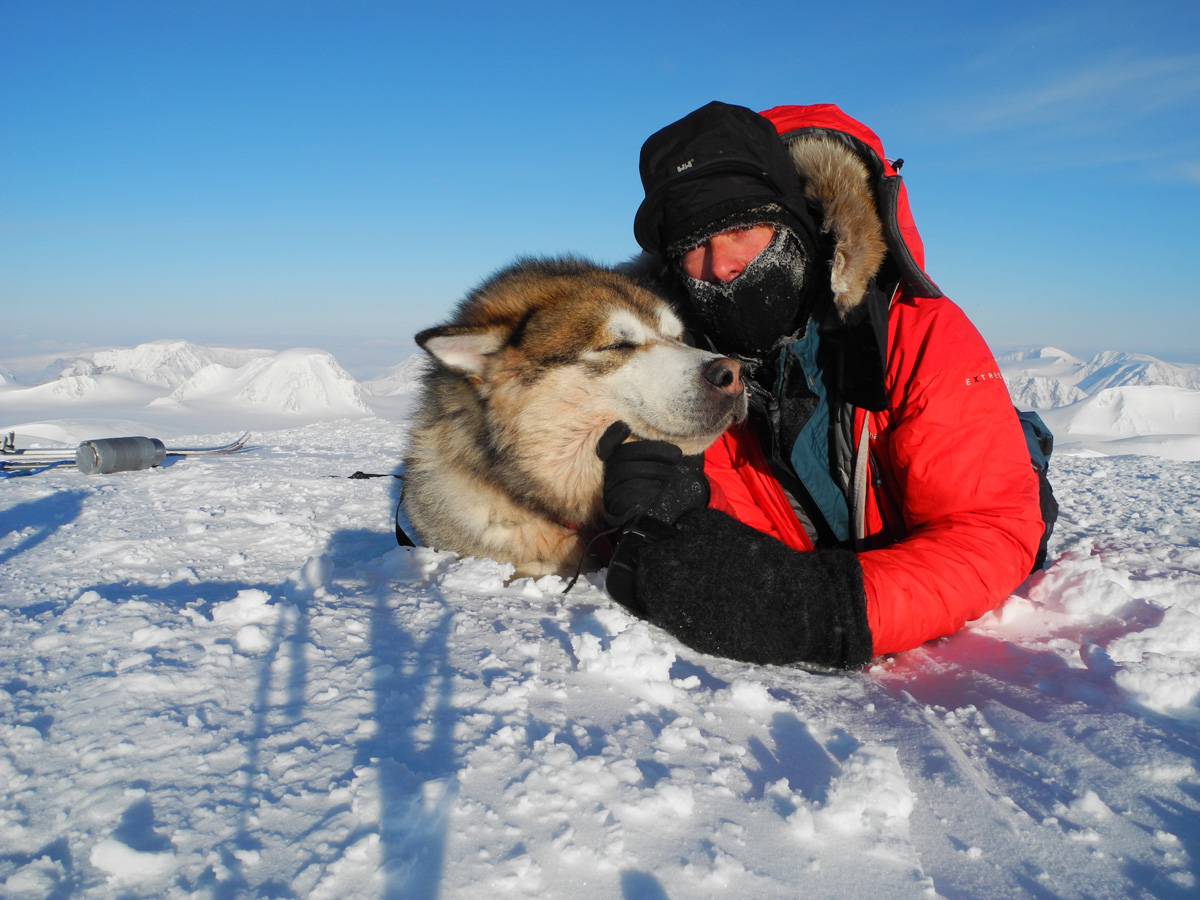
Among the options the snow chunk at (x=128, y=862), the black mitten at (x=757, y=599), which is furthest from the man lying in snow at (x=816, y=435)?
the snow chunk at (x=128, y=862)

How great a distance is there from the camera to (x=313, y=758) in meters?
1.30

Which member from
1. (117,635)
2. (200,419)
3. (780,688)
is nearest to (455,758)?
(780,688)

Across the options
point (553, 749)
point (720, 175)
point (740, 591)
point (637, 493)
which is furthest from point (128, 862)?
point (720, 175)

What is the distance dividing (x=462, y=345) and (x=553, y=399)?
1.39ft

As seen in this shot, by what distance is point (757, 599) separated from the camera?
6.22 ft

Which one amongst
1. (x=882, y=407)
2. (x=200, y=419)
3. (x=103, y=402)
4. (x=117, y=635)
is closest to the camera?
(x=117, y=635)

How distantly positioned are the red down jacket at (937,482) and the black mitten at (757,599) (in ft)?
0.28

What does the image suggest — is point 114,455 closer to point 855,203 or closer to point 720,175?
point 720,175

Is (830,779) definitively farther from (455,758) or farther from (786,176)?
(786,176)

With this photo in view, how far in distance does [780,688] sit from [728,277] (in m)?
1.64

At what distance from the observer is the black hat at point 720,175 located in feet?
8.01

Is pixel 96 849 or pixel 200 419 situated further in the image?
pixel 200 419

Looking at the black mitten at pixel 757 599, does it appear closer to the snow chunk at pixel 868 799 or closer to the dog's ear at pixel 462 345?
the snow chunk at pixel 868 799

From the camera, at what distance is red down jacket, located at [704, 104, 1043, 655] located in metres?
1.96
